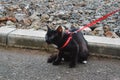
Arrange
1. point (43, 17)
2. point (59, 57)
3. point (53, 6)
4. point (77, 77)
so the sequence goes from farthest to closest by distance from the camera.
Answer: point (53, 6)
point (43, 17)
point (59, 57)
point (77, 77)

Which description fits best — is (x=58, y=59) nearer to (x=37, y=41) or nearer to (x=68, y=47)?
(x=68, y=47)

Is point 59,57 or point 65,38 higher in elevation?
point 65,38

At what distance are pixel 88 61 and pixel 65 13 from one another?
2.60 meters

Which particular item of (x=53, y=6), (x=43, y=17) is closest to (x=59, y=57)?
(x=43, y=17)

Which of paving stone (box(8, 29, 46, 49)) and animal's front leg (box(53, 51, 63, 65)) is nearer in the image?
animal's front leg (box(53, 51, 63, 65))

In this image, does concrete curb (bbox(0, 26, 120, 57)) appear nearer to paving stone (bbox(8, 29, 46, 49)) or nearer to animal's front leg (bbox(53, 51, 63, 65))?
paving stone (bbox(8, 29, 46, 49))

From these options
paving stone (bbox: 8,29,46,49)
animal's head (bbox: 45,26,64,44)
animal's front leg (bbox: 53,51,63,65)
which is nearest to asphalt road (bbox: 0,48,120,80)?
animal's front leg (bbox: 53,51,63,65)

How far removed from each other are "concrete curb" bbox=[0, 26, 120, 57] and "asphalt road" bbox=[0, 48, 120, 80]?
0.15 m

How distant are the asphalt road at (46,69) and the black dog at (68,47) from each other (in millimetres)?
109

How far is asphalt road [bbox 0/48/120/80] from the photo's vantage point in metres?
4.10

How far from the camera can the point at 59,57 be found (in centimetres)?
445

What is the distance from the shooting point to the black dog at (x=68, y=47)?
4.12 m

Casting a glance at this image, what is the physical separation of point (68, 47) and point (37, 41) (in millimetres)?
896

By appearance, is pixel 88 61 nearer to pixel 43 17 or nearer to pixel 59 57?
pixel 59 57
